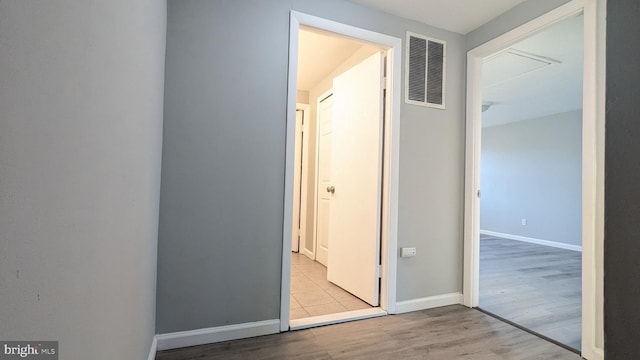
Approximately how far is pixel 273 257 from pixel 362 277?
941 mm

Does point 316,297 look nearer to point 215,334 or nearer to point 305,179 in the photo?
point 215,334

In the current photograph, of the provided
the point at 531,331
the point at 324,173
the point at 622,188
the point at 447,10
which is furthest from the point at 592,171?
the point at 324,173

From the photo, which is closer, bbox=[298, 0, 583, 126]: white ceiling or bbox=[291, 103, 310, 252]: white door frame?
bbox=[298, 0, 583, 126]: white ceiling

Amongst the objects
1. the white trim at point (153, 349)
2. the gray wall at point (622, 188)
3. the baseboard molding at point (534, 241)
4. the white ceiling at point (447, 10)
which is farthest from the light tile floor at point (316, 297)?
the baseboard molding at point (534, 241)

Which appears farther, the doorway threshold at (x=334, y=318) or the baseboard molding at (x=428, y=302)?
the baseboard molding at (x=428, y=302)

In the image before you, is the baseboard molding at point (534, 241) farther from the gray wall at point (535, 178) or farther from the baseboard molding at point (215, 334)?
the baseboard molding at point (215, 334)

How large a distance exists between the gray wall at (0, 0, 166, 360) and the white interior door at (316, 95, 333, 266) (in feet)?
9.15

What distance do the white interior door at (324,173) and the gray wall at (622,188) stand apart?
3.22m

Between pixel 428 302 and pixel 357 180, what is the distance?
3.88ft

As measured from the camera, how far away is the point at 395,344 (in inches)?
72.7

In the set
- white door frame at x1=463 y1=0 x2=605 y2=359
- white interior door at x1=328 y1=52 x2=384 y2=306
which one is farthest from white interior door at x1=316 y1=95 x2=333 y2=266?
white door frame at x1=463 y1=0 x2=605 y2=359

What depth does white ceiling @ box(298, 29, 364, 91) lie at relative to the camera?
2879 mm

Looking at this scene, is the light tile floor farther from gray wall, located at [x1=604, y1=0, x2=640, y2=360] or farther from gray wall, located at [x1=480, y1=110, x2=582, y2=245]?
gray wall, located at [x1=480, y1=110, x2=582, y2=245]

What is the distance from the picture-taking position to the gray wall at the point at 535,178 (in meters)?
5.17
